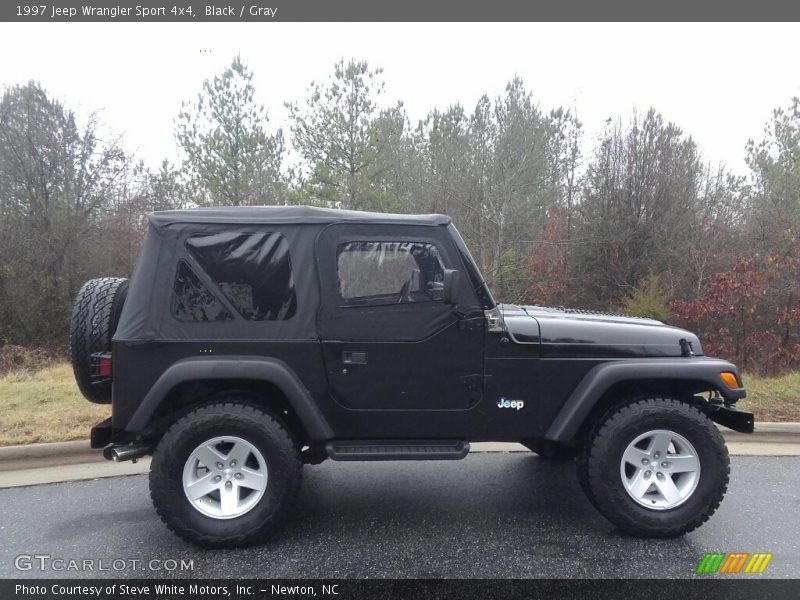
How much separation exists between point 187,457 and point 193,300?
3.17ft

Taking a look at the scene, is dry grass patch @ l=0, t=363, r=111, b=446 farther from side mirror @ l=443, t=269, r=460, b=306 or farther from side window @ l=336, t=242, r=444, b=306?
side mirror @ l=443, t=269, r=460, b=306

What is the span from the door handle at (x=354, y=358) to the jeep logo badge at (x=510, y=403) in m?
0.91

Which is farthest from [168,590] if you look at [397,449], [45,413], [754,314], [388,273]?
[754,314]

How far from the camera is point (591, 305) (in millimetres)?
14102

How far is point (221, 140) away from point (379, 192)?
202 inches

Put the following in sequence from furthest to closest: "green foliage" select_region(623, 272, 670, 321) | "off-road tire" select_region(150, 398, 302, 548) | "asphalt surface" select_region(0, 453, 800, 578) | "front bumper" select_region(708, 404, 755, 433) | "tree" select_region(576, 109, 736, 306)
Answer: "tree" select_region(576, 109, 736, 306)
"green foliage" select_region(623, 272, 670, 321)
"front bumper" select_region(708, 404, 755, 433)
"off-road tire" select_region(150, 398, 302, 548)
"asphalt surface" select_region(0, 453, 800, 578)

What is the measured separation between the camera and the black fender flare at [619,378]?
11.3 ft

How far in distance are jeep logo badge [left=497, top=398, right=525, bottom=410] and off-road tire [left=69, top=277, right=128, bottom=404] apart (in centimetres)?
254

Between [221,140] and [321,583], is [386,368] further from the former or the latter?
[221,140]

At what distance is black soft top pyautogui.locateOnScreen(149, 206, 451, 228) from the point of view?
3.48m

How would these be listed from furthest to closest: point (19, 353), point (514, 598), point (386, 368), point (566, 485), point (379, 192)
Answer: point (379, 192) < point (19, 353) < point (566, 485) < point (386, 368) < point (514, 598)

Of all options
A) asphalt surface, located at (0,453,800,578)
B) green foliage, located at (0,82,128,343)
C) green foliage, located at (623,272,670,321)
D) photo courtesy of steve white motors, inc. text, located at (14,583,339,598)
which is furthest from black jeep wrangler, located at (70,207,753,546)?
green foliage, located at (0,82,128,343)

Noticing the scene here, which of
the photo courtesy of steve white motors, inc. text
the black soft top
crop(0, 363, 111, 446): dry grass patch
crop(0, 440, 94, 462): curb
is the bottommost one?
the photo courtesy of steve white motors, inc. text

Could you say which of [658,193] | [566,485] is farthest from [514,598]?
[658,193]
